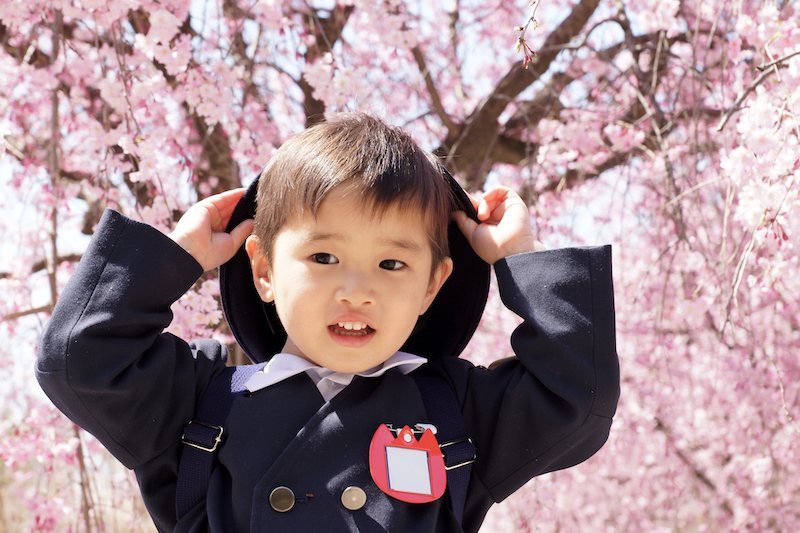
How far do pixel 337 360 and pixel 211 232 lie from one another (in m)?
0.34

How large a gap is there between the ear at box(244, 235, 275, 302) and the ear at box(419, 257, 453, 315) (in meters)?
0.25

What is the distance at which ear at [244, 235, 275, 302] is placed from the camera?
1.51m

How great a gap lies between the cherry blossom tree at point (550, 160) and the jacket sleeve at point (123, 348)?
0.61 metres

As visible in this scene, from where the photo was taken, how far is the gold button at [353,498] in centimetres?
134

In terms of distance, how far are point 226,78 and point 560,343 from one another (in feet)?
5.59

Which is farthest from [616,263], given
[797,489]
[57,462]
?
[57,462]

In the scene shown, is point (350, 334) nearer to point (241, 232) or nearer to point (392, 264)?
point (392, 264)

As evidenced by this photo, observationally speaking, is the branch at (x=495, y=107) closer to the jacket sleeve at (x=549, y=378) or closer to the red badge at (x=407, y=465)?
the jacket sleeve at (x=549, y=378)

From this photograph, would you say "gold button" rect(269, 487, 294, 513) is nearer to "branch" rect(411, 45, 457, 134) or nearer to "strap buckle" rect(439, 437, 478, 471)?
"strap buckle" rect(439, 437, 478, 471)

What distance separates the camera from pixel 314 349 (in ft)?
4.61

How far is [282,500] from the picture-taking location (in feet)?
4.35

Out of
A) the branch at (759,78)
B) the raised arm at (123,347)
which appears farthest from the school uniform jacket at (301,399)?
the branch at (759,78)

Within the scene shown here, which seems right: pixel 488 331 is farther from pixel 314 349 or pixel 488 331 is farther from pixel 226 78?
pixel 314 349

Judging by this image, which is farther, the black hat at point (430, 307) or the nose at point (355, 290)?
the black hat at point (430, 307)
